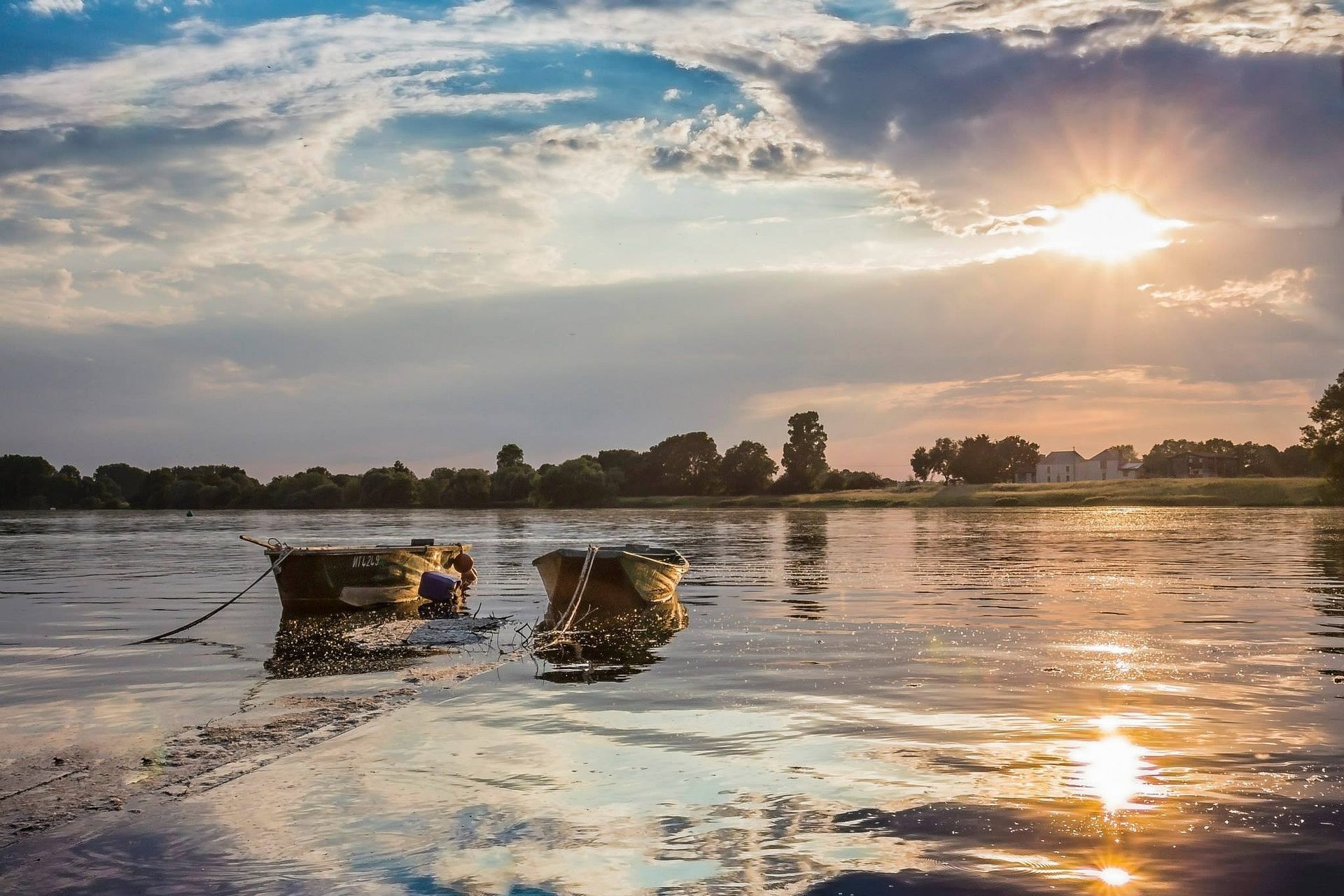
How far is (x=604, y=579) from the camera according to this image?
29.3 m

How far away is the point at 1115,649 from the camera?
2170 cm

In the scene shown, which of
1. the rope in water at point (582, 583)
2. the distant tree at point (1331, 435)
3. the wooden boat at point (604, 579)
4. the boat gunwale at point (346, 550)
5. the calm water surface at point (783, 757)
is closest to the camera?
the calm water surface at point (783, 757)

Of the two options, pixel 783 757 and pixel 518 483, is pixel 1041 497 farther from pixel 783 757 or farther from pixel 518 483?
pixel 783 757

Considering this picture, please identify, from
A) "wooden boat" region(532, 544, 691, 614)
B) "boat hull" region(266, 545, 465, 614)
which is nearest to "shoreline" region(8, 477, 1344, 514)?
"wooden boat" region(532, 544, 691, 614)

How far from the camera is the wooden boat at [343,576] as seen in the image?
2977cm

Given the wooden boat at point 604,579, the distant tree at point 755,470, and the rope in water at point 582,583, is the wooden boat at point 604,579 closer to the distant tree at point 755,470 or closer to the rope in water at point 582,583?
the rope in water at point 582,583

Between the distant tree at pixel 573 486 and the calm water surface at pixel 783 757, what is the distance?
517 ft

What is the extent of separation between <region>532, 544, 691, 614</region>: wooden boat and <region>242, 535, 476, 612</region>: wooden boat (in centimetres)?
461

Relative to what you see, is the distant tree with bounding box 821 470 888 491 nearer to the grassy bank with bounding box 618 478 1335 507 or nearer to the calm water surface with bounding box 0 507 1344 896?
the grassy bank with bounding box 618 478 1335 507

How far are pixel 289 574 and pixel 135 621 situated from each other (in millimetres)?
3988

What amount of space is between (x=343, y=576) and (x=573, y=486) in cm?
15923

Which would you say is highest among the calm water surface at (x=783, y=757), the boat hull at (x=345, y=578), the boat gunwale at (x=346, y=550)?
the boat gunwale at (x=346, y=550)

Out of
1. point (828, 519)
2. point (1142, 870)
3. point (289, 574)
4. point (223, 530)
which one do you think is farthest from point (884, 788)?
point (828, 519)

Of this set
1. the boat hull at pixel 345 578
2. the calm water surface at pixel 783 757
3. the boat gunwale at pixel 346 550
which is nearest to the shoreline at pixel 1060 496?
the calm water surface at pixel 783 757
